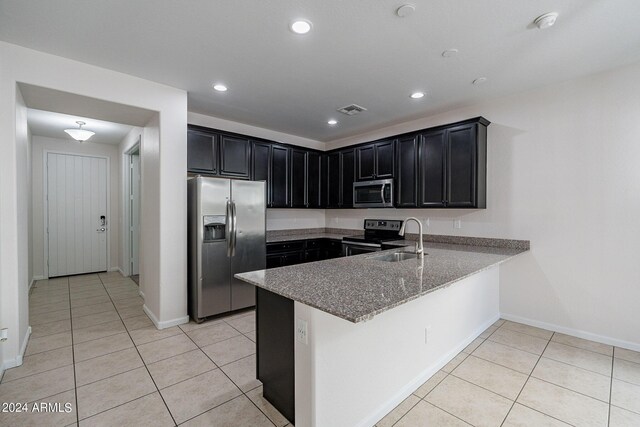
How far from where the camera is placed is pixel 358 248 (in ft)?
14.2

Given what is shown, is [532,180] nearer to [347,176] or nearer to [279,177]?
[347,176]

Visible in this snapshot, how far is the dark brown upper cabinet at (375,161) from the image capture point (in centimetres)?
433

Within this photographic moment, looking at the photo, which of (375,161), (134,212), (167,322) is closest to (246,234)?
(167,322)

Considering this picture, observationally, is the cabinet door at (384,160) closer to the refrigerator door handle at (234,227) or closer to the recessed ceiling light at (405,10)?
the refrigerator door handle at (234,227)

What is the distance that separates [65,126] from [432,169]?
5735mm

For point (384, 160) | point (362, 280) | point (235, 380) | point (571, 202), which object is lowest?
point (235, 380)

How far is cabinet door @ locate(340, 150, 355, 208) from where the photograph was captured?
4930 millimetres

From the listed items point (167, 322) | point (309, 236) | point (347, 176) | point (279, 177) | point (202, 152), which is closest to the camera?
point (167, 322)

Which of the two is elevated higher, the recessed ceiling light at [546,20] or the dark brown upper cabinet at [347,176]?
the recessed ceiling light at [546,20]

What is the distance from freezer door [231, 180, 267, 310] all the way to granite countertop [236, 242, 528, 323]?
164 cm

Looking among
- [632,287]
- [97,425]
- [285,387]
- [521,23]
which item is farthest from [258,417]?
[632,287]

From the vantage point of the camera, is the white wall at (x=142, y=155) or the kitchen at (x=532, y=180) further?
the kitchen at (x=532, y=180)

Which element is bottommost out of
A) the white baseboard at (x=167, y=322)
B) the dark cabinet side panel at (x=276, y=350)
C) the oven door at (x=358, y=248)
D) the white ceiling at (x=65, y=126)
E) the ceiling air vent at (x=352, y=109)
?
the white baseboard at (x=167, y=322)

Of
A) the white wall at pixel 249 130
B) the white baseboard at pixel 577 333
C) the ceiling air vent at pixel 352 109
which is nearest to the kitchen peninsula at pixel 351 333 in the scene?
the white baseboard at pixel 577 333
